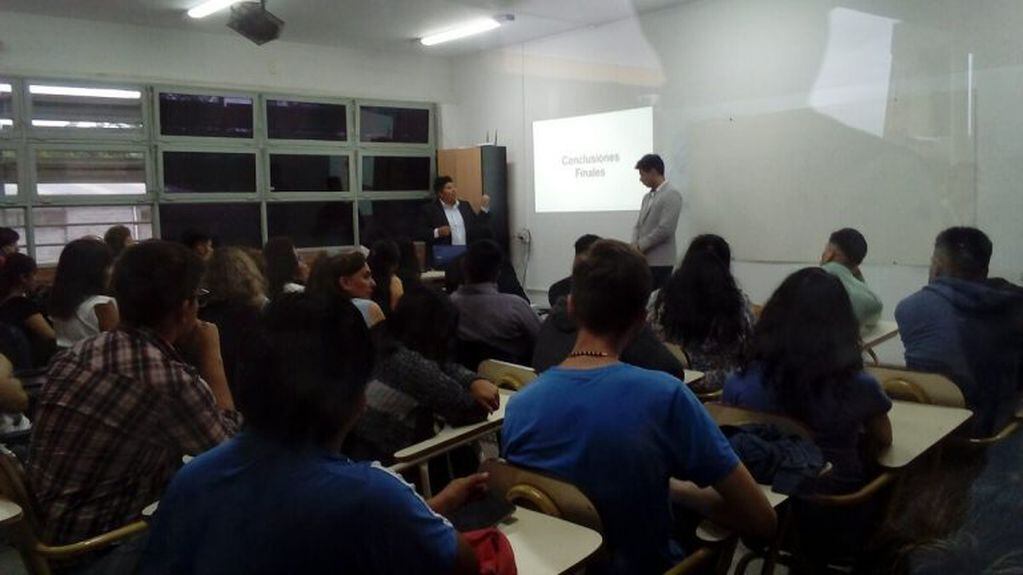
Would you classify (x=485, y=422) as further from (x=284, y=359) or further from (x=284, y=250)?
(x=284, y=250)

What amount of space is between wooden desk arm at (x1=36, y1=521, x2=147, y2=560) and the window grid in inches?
138

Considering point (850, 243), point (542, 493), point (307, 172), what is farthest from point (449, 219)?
point (542, 493)

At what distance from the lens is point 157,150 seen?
6211 millimetres

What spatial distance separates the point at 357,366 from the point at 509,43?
259 inches

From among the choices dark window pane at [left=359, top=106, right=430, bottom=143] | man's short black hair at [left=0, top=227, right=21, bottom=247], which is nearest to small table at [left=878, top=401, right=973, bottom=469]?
man's short black hair at [left=0, top=227, right=21, bottom=247]

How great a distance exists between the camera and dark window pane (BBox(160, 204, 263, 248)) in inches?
249

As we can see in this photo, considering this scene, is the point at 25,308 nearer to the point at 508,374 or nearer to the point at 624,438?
the point at 508,374

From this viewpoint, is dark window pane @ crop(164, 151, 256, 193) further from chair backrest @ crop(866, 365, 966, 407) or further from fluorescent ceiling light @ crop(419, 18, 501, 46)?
chair backrest @ crop(866, 365, 966, 407)

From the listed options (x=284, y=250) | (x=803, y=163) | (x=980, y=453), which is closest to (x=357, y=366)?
(x=980, y=453)

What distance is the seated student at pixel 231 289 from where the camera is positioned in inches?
113

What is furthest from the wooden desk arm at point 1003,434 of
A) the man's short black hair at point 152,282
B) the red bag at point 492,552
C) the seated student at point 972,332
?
the man's short black hair at point 152,282

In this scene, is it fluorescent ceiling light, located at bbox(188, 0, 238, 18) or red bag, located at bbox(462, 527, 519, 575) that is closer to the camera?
red bag, located at bbox(462, 527, 519, 575)

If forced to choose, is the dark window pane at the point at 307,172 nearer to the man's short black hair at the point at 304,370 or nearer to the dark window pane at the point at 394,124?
the dark window pane at the point at 394,124

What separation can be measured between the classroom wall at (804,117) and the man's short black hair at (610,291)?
5.45 ft
